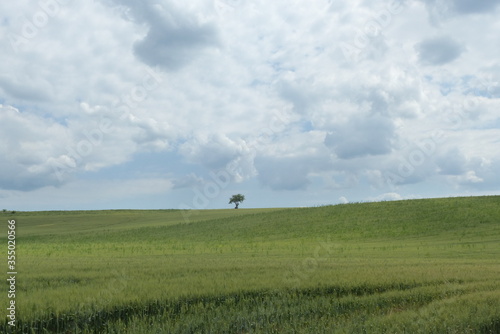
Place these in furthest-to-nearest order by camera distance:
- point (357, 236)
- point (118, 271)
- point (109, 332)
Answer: point (357, 236) < point (118, 271) < point (109, 332)

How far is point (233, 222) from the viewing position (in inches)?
2923

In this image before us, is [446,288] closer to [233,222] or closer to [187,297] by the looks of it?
[187,297]

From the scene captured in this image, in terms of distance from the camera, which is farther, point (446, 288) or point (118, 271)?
point (118, 271)

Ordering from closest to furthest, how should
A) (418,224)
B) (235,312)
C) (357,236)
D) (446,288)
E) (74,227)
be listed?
(235,312) → (446,288) → (357,236) → (418,224) → (74,227)

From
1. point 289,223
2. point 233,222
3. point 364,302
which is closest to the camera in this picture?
point 364,302

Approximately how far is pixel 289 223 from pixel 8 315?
2178 inches

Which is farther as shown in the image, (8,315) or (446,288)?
(446,288)

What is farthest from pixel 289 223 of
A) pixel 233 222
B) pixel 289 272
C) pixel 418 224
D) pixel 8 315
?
pixel 8 315

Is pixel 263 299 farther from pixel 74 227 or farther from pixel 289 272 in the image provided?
pixel 74 227

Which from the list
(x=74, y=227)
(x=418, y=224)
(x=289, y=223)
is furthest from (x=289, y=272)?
(x=74, y=227)

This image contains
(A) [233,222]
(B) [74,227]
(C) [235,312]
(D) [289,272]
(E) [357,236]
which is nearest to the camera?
(C) [235,312]

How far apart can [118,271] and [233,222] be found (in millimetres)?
53274

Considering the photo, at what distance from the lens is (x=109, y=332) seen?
11.6 meters

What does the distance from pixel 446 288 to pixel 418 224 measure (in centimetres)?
4266
